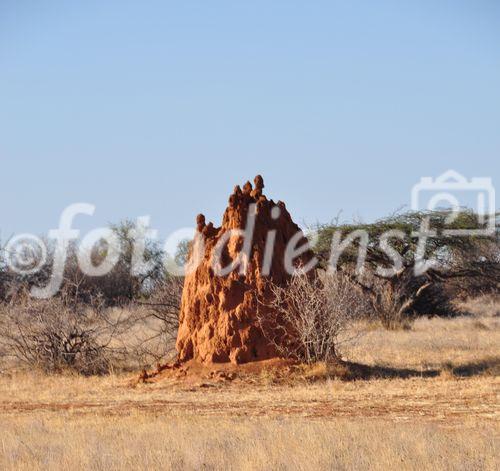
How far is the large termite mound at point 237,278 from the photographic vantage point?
16266 mm

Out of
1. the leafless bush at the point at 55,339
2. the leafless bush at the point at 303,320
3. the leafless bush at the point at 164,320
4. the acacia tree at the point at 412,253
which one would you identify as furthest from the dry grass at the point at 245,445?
the acacia tree at the point at 412,253

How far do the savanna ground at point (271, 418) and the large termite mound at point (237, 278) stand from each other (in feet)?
2.19

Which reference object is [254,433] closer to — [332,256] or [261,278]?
[261,278]

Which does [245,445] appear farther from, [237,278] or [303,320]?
[237,278]

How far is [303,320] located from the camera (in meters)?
16.2

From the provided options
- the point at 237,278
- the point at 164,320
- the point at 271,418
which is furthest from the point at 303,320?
the point at 164,320

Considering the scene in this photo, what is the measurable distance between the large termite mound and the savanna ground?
2.19 feet

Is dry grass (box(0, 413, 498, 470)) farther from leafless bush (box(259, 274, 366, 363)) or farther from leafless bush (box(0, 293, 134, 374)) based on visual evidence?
leafless bush (box(0, 293, 134, 374))

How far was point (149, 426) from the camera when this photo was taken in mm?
11234

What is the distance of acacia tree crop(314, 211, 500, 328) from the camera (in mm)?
30609

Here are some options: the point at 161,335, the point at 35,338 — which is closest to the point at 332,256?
the point at 161,335

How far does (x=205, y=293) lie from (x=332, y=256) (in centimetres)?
1477

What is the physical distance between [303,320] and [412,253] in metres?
15.5

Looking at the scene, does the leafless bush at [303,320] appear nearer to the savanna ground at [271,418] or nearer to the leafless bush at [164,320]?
the savanna ground at [271,418]
